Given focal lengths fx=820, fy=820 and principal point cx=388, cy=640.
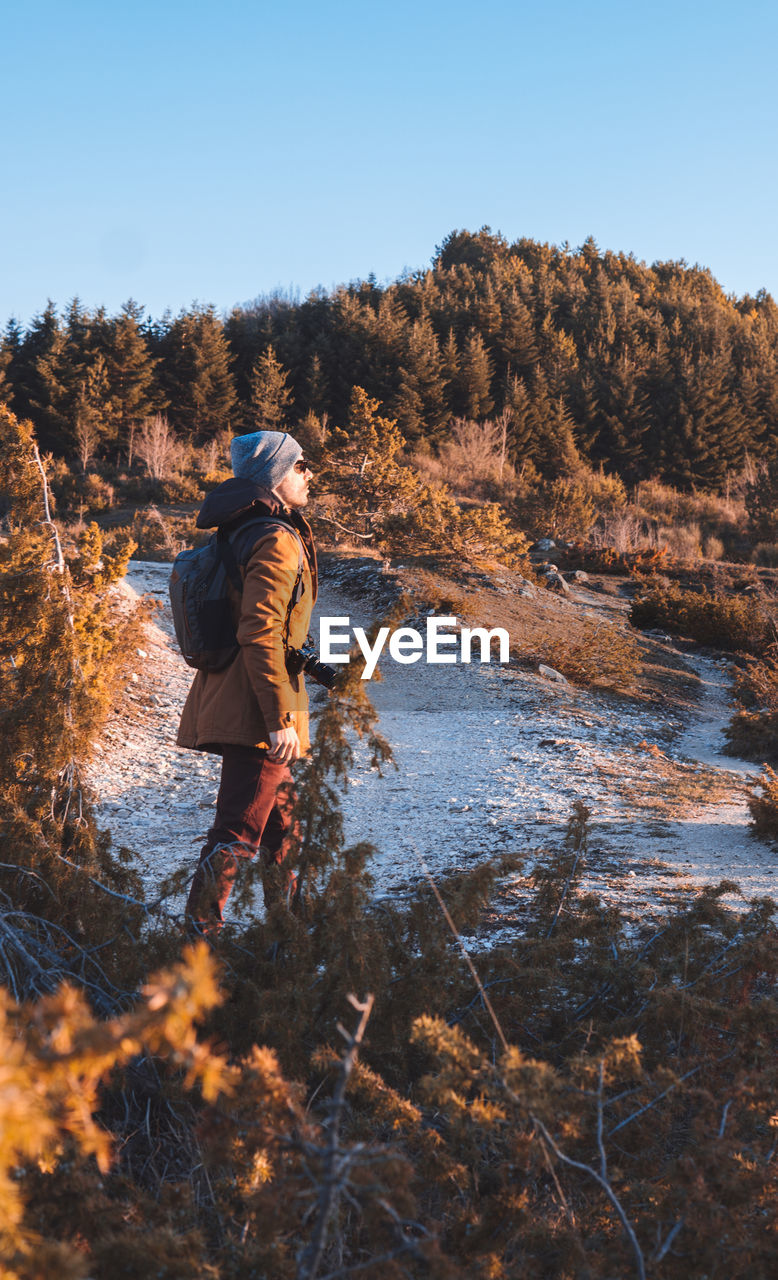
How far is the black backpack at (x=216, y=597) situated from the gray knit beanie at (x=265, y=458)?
7.4 inches

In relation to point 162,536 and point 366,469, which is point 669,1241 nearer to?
point 366,469

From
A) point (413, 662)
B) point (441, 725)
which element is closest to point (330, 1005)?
point (441, 725)

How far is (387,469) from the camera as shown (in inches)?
482

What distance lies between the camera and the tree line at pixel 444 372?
2391cm

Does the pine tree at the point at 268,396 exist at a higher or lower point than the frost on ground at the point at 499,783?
higher

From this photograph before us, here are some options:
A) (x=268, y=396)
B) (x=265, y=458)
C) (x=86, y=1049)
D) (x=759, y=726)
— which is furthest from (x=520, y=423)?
(x=86, y=1049)

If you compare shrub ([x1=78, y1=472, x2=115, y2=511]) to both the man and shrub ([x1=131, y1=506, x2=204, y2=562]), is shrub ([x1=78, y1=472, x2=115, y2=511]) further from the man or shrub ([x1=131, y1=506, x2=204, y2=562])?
the man

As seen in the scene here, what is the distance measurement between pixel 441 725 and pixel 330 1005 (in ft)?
17.1

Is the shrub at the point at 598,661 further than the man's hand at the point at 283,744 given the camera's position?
Yes

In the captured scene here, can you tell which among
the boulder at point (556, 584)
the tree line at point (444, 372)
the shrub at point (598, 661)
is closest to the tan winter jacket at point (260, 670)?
the shrub at point (598, 661)

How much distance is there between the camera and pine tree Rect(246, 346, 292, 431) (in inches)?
958

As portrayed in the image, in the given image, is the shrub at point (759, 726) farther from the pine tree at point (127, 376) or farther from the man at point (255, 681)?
the pine tree at point (127, 376)

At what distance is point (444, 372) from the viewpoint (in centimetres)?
2644

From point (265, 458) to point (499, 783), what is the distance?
333 cm
